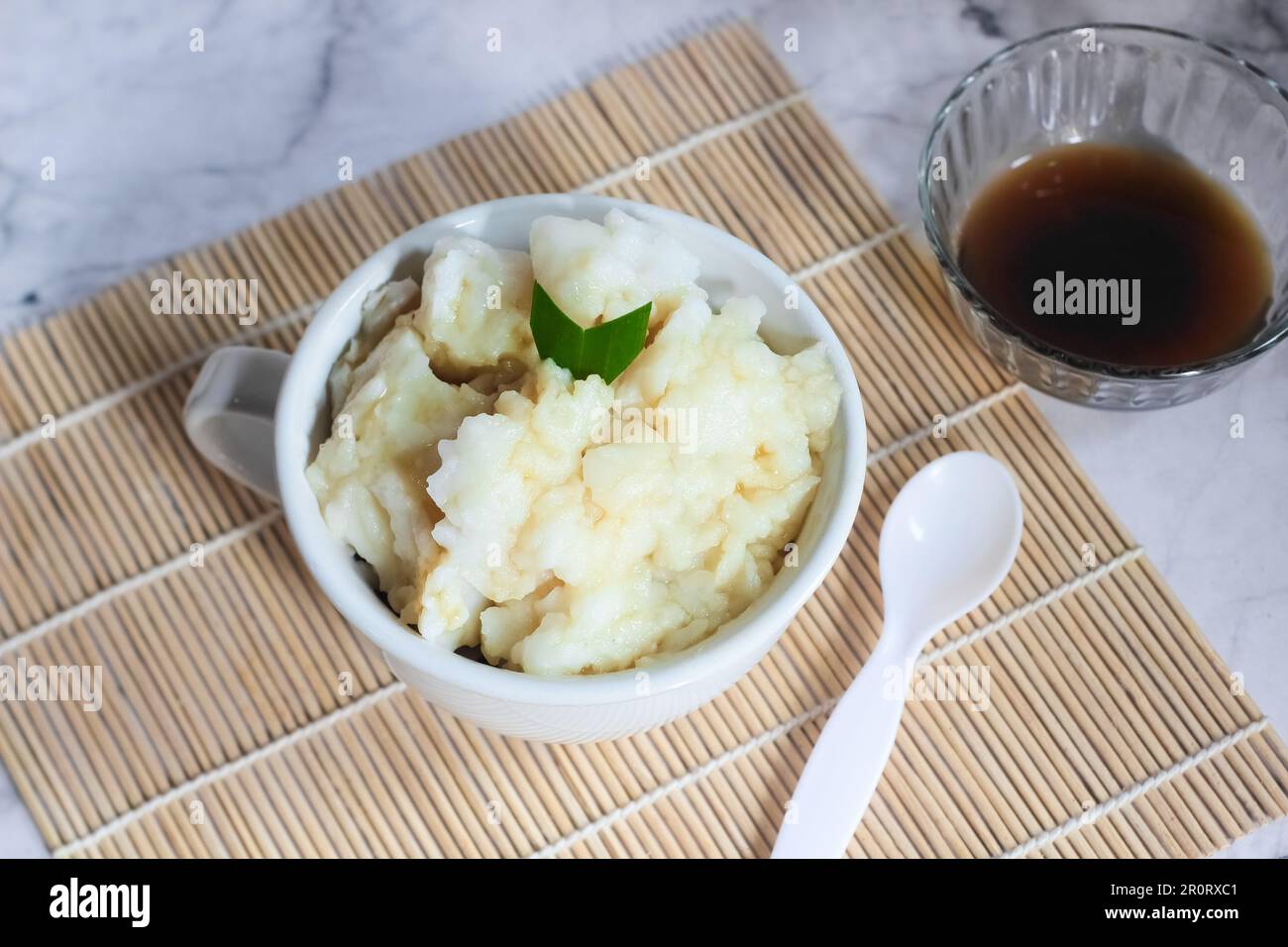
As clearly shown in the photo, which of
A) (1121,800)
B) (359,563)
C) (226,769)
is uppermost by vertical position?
(359,563)

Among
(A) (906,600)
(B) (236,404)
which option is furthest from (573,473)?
(A) (906,600)

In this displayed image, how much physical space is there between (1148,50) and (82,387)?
1673 mm

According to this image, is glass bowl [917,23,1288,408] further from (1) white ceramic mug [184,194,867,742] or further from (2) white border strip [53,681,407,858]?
(2) white border strip [53,681,407,858]

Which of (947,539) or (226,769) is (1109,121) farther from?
(226,769)

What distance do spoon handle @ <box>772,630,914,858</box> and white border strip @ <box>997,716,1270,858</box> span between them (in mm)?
224

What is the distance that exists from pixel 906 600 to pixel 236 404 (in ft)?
2.96

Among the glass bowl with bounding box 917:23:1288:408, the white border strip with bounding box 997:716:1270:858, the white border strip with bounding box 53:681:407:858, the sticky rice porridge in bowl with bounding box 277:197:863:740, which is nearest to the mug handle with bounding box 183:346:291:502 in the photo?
the sticky rice porridge in bowl with bounding box 277:197:863:740

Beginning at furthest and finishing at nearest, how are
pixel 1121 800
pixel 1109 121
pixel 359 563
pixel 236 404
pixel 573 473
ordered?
1. pixel 1109 121
2. pixel 1121 800
3. pixel 236 404
4. pixel 359 563
5. pixel 573 473

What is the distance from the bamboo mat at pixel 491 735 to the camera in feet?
5.65

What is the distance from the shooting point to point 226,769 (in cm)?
174

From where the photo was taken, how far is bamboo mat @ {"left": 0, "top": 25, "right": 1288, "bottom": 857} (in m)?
1.72

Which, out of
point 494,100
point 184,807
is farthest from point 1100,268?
point 184,807

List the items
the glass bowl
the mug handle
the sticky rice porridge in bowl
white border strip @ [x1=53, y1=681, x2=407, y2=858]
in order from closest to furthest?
the sticky rice porridge in bowl → the mug handle → white border strip @ [x1=53, y1=681, x2=407, y2=858] → the glass bowl

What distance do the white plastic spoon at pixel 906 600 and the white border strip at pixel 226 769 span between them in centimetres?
58
